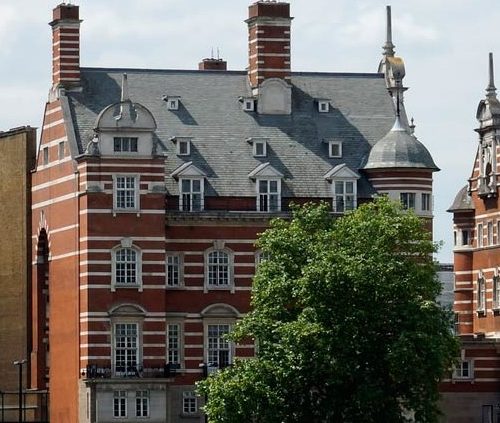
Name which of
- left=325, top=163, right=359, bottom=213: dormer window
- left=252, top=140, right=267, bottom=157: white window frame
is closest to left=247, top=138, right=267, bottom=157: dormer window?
left=252, top=140, right=267, bottom=157: white window frame

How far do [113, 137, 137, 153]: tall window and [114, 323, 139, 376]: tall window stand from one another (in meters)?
8.65

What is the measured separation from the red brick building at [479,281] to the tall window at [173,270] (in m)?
14.7

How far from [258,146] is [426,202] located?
9156 mm

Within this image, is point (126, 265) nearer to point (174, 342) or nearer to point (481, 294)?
point (174, 342)

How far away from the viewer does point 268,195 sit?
490 feet

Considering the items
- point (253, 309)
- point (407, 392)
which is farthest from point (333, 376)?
point (253, 309)

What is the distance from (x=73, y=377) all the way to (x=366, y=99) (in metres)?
22.6

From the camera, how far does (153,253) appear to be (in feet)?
477

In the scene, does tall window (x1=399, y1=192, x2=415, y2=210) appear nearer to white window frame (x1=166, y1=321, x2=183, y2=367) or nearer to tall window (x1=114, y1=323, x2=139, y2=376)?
white window frame (x1=166, y1=321, x2=183, y2=367)

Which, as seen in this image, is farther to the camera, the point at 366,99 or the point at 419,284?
the point at 366,99

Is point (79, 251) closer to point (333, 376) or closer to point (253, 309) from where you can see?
point (253, 309)

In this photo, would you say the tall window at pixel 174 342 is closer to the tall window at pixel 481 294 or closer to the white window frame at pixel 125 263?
the white window frame at pixel 125 263

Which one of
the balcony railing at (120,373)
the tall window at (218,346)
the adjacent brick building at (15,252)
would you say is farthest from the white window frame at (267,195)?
the adjacent brick building at (15,252)

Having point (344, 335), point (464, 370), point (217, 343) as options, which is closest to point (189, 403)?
point (217, 343)
